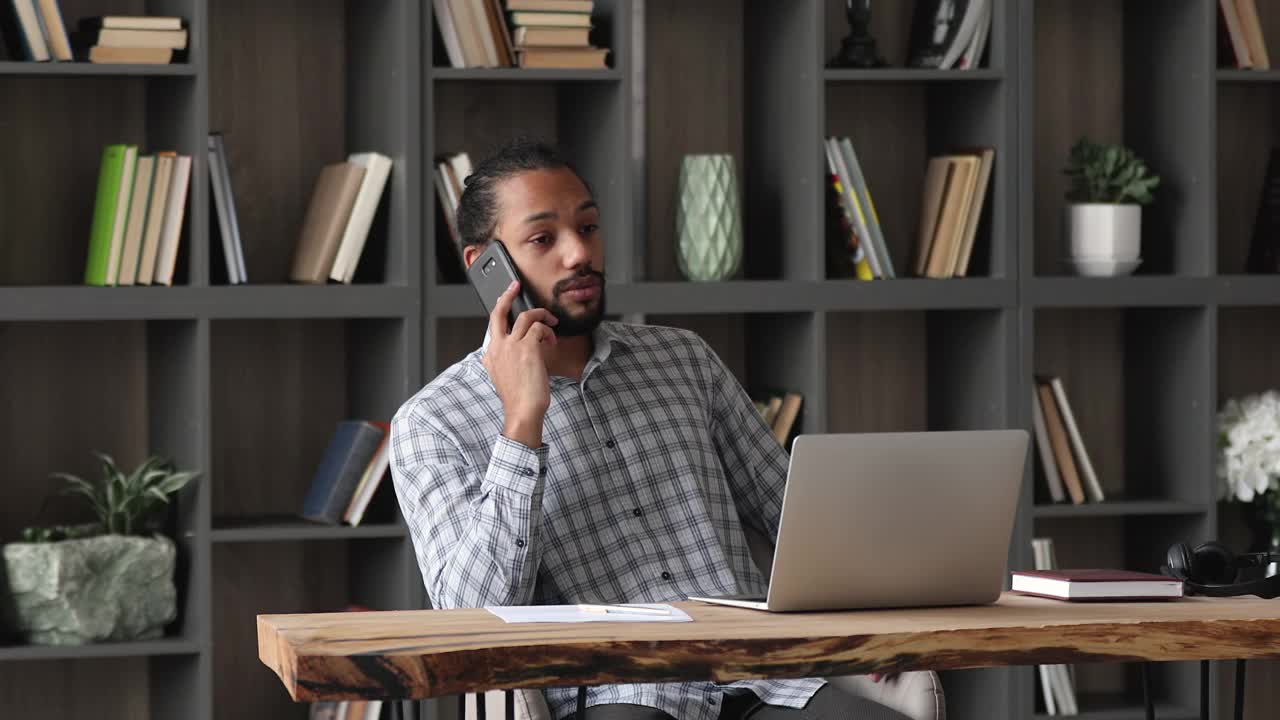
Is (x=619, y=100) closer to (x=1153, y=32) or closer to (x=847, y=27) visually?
(x=847, y=27)

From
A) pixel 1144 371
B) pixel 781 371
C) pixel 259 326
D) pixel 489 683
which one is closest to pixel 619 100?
pixel 781 371

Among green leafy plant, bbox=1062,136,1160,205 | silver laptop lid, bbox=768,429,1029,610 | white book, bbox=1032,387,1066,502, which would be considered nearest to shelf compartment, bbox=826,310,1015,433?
white book, bbox=1032,387,1066,502

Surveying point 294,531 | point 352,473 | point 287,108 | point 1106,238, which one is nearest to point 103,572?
point 294,531

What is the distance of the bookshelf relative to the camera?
3.09 metres

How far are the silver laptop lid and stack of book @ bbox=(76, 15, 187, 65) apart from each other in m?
1.75

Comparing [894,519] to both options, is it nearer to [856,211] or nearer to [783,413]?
[783,413]

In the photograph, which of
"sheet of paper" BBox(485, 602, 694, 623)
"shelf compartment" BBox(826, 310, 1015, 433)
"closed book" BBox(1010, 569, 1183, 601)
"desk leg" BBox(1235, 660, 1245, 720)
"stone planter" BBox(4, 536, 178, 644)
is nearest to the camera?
"sheet of paper" BBox(485, 602, 694, 623)

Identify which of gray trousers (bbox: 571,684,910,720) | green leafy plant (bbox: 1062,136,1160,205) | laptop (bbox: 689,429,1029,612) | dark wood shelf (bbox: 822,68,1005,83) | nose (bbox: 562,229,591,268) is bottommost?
gray trousers (bbox: 571,684,910,720)

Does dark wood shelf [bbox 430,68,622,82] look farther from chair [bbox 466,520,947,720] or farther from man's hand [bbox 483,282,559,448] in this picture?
chair [bbox 466,520,947,720]

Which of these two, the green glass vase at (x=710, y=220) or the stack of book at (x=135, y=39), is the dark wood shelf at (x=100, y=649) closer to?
the stack of book at (x=135, y=39)

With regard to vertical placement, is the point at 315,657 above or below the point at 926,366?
below

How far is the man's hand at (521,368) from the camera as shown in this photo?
7.01 ft

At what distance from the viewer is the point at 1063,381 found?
12.4ft

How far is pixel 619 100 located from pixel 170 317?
980 millimetres
